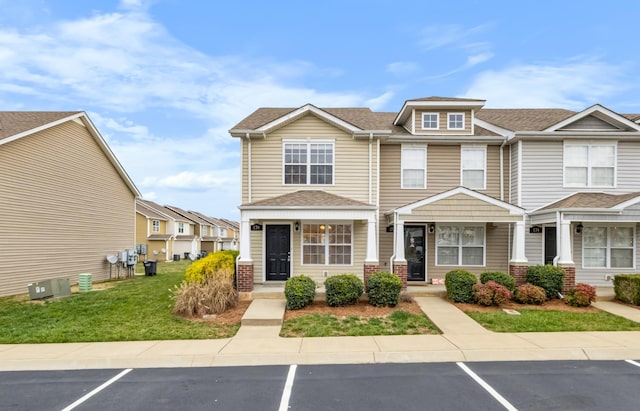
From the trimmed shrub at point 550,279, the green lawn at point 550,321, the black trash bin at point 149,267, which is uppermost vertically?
the trimmed shrub at point 550,279

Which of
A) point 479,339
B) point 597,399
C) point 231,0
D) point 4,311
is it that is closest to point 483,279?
point 479,339

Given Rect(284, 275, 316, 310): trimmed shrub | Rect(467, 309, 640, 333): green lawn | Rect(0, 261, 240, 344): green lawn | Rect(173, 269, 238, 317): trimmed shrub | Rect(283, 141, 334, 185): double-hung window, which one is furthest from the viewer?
Rect(283, 141, 334, 185): double-hung window

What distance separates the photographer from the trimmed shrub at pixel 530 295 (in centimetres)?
1073

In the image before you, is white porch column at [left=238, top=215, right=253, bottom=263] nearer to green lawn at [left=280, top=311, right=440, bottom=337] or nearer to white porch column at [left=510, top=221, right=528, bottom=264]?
green lawn at [left=280, top=311, right=440, bottom=337]

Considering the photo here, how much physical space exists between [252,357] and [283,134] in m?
8.95

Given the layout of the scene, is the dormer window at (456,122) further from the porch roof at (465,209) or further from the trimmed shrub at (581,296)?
the trimmed shrub at (581,296)

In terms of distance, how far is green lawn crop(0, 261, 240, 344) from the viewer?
7977mm

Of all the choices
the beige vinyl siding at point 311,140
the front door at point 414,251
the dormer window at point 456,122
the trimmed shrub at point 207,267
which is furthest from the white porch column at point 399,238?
the trimmed shrub at point 207,267

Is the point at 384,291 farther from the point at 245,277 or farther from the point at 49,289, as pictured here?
the point at 49,289

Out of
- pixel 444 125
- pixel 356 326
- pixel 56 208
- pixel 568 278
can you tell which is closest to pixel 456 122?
pixel 444 125

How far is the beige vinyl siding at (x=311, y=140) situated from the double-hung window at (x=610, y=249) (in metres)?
8.35

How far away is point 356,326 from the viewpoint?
858cm

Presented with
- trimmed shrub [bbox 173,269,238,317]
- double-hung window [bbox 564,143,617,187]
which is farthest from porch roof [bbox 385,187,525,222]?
trimmed shrub [bbox 173,269,238,317]

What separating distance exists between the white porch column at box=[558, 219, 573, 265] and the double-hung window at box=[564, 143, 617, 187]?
251 cm
